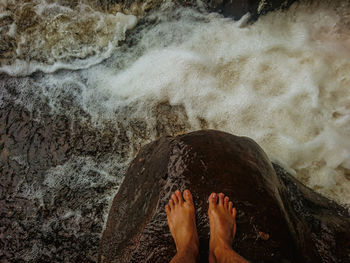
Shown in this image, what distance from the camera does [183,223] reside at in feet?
6.36

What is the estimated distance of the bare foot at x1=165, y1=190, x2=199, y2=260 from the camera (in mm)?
1867

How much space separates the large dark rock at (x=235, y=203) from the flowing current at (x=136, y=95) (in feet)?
2.38

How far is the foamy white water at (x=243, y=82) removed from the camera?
3.34 m

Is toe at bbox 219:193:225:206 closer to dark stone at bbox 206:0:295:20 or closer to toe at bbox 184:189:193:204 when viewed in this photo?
toe at bbox 184:189:193:204

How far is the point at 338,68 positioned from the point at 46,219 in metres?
4.31

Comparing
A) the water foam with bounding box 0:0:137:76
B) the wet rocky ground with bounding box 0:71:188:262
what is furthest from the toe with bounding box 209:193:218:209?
the water foam with bounding box 0:0:137:76

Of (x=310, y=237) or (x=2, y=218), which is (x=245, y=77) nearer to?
(x=310, y=237)

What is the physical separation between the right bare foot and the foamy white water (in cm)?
157

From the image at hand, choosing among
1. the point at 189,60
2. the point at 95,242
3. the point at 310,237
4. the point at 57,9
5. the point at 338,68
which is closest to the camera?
the point at 310,237

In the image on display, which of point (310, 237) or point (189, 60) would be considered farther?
point (189, 60)

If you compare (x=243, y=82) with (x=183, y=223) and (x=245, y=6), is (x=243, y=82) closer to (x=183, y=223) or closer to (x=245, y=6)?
→ (x=245, y=6)

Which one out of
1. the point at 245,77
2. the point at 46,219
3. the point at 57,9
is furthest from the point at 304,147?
the point at 57,9

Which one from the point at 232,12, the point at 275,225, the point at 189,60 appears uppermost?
the point at 232,12

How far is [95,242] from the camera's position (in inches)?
111
